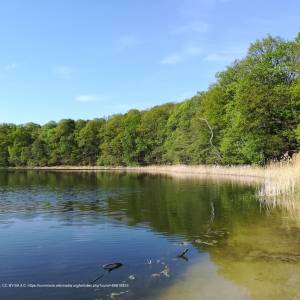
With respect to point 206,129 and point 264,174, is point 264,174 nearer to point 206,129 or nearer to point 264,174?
point 264,174

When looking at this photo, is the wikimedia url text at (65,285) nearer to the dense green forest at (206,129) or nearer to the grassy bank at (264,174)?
the grassy bank at (264,174)

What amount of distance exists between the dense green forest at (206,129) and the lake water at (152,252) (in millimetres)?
23878

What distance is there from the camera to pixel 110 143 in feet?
330

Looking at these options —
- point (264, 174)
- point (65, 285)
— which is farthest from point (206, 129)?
point (65, 285)

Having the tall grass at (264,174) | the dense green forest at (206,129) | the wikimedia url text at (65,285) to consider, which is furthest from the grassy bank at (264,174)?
the wikimedia url text at (65,285)

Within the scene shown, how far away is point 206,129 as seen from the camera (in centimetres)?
6581

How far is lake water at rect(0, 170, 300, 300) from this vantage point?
9.75 metres

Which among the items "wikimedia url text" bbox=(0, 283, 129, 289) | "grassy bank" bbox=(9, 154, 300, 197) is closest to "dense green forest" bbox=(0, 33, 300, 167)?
"grassy bank" bbox=(9, 154, 300, 197)

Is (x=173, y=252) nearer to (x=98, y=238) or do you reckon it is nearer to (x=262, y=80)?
(x=98, y=238)

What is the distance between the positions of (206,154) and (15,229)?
49340 millimetres

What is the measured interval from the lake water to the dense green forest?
23.9 m

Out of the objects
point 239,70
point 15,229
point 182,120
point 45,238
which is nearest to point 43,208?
point 15,229

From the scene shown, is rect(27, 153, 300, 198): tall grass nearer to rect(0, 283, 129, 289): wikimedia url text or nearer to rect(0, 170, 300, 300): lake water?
rect(0, 170, 300, 300): lake water

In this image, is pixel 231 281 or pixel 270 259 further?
pixel 270 259
